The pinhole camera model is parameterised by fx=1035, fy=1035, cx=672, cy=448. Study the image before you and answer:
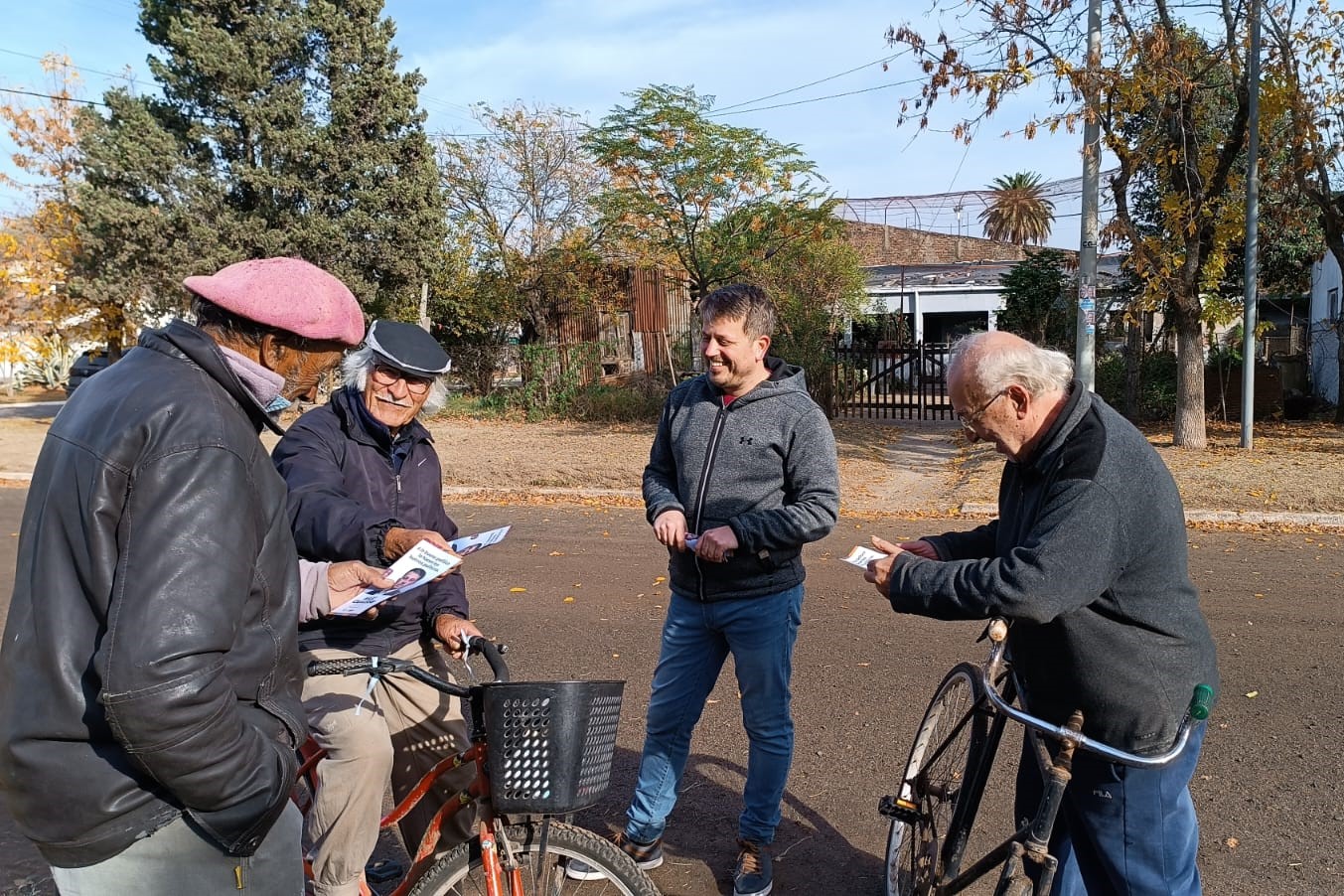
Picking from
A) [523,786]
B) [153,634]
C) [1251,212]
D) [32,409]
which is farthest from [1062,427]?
[32,409]

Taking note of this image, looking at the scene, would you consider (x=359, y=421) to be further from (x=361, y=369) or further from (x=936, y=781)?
(x=936, y=781)

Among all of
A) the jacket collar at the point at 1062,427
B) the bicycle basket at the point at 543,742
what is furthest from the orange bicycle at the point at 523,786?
the jacket collar at the point at 1062,427

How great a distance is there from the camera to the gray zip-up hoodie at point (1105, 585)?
8.36 ft

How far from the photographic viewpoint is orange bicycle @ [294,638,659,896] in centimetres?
247

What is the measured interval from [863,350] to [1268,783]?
53.6ft

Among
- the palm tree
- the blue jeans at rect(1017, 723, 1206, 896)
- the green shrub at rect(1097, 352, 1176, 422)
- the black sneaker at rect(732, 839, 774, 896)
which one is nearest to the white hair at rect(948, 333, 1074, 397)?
the blue jeans at rect(1017, 723, 1206, 896)

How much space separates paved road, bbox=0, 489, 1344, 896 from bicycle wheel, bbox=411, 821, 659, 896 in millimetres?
1131

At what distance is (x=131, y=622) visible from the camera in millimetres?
1804

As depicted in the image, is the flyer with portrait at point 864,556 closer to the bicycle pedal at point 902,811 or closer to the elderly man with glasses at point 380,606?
the bicycle pedal at point 902,811

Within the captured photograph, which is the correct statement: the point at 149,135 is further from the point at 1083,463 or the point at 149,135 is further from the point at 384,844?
the point at 1083,463

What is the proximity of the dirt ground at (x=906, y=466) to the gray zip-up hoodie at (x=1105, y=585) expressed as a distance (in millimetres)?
8645

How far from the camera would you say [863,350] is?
20.3m

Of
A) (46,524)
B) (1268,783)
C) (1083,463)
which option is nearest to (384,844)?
(46,524)

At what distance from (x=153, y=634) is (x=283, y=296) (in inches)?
28.9
